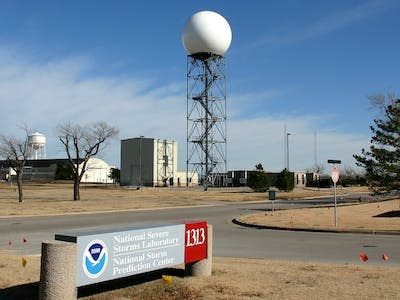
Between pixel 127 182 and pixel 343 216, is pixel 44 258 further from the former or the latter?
pixel 127 182

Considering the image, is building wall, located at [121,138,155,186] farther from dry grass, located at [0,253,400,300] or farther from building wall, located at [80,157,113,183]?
dry grass, located at [0,253,400,300]

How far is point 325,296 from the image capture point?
6.85 m

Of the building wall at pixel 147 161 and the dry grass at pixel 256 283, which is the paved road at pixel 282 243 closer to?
the dry grass at pixel 256 283

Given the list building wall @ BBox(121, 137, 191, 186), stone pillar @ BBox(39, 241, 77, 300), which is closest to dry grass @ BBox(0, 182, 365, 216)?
stone pillar @ BBox(39, 241, 77, 300)

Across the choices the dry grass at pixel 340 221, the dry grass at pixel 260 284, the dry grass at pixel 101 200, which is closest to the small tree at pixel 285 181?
the dry grass at pixel 101 200

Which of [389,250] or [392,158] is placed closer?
[389,250]

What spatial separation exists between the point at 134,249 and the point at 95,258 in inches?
28.5

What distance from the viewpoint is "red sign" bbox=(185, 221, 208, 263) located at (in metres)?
7.97

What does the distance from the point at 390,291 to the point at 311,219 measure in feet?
50.6

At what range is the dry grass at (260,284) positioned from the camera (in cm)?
695

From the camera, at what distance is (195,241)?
8.14 m

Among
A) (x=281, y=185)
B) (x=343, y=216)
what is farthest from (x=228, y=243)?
(x=281, y=185)

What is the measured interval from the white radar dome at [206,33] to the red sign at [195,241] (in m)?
54.1

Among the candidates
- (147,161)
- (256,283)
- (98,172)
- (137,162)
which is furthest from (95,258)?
(98,172)
